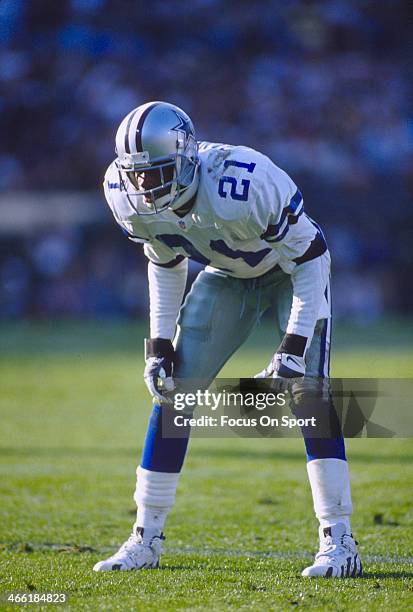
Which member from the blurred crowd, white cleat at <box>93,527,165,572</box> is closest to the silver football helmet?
white cleat at <box>93,527,165,572</box>

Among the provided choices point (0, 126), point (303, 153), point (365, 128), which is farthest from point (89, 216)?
point (365, 128)

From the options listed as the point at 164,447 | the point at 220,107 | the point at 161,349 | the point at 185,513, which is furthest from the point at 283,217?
the point at 220,107

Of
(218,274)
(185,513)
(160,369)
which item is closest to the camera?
(160,369)

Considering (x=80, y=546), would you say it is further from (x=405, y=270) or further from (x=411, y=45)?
→ (x=411, y=45)

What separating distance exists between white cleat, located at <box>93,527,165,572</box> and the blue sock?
200 millimetres

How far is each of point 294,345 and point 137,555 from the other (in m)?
0.79

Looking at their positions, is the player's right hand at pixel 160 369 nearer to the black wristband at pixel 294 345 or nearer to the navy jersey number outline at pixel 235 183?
the black wristband at pixel 294 345

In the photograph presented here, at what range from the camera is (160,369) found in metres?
2.87

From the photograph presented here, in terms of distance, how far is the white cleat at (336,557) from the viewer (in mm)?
2619

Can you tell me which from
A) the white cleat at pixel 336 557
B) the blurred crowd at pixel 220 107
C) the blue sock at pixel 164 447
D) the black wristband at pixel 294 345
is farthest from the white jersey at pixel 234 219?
the blurred crowd at pixel 220 107

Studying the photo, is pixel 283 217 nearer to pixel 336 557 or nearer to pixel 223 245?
pixel 223 245

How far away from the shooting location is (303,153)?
12.2 metres

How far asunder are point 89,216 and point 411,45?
5215mm

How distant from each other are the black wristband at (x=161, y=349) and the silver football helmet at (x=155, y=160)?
0.46 metres
